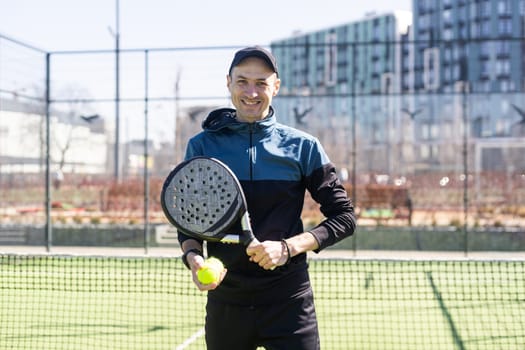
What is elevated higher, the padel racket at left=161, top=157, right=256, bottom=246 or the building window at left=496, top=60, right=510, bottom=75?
the building window at left=496, top=60, right=510, bottom=75

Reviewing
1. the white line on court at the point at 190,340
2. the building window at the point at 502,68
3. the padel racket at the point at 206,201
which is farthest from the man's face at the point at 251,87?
the building window at the point at 502,68

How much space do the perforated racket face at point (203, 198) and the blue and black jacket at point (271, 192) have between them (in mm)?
116

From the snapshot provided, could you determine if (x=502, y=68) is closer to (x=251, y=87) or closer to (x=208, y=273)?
(x=251, y=87)

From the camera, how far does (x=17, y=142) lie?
12.3m

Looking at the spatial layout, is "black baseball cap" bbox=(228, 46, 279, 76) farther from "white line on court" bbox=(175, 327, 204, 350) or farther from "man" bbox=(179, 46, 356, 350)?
"white line on court" bbox=(175, 327, 204, 350)

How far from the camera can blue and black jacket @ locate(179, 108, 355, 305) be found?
7.27 feet

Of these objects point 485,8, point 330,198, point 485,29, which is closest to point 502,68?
point 330,198

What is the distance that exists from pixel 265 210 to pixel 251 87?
397mm

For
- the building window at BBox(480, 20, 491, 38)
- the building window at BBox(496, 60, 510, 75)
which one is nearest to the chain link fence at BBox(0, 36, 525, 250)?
the building window at BBox(496, 60, 510, 75)

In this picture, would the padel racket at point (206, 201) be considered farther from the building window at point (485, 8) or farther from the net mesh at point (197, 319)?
the building window at point (485, 8)

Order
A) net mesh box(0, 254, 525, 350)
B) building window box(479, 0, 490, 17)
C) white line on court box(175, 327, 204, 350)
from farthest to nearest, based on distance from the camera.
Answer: building window box(479, 0, 490, 17), net mesh box(0, 254, 525, 350), white line on court box(175, 327, 204, 350)

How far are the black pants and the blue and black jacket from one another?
3 cm

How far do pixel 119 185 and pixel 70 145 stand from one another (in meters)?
1.72

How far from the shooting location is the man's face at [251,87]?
2215 millimetres
